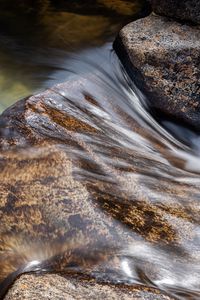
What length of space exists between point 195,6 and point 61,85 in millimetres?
2231

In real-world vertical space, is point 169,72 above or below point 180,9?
below

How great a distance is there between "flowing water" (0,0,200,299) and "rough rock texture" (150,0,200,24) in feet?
7.99

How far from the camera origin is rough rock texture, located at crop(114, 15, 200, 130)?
5684 mm

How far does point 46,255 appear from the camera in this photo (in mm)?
3338

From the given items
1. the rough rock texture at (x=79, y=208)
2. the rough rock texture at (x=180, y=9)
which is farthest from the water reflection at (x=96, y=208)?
the rough rock texture at (x=180, y=9)

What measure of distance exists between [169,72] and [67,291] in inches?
144

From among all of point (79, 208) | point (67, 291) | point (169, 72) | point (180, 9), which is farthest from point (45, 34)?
point (67, 291)

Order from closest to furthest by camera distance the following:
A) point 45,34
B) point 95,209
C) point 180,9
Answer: point 95,209, point 180,9, point 45,34

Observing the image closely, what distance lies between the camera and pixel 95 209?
336 centimetres

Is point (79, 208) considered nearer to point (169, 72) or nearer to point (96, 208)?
point (96, 208)

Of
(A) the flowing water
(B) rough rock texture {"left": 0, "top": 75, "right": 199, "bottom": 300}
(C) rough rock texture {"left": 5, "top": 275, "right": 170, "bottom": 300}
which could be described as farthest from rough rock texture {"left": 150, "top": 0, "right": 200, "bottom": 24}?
(C) rough rock texture {"left": 5, "top": 275, "right": 170, "bottom": 300}

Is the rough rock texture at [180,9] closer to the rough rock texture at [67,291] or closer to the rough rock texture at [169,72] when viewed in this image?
the rough rock texture at [169,72]

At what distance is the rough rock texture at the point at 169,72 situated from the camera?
18.6 ft

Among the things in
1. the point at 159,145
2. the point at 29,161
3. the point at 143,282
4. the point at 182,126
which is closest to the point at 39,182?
the point at 29,161
